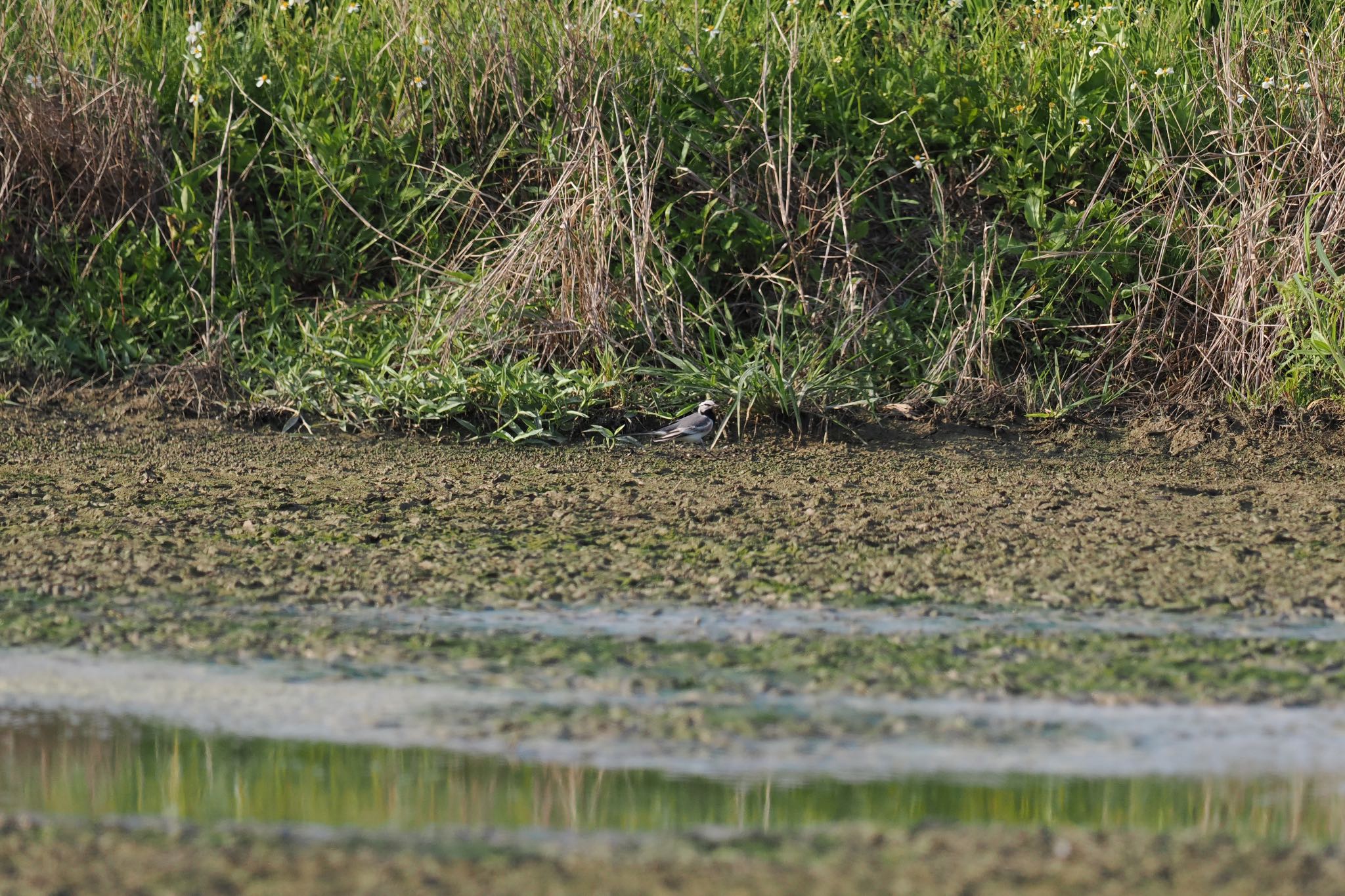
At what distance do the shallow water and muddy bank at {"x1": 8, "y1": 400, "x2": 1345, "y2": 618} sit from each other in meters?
0.80

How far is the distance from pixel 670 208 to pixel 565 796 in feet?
11.8

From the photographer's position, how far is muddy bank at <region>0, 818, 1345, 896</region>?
195cm

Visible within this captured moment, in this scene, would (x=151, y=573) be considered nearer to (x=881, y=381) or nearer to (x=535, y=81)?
(x=881, y=381)

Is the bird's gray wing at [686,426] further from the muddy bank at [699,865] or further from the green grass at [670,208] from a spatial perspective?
the muddy bank at [699,865]

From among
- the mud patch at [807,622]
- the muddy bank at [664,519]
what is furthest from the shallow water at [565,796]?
the muddy bank at [664,519]

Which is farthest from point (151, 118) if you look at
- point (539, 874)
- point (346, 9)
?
point (539, 874)

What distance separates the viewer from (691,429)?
497cm

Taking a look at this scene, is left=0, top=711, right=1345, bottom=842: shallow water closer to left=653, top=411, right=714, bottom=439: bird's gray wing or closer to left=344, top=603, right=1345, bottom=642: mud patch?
left=344, top=603, right=1345, bottom=642: mud patch

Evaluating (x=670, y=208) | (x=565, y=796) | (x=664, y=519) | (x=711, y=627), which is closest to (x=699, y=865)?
(x=565, y=796)

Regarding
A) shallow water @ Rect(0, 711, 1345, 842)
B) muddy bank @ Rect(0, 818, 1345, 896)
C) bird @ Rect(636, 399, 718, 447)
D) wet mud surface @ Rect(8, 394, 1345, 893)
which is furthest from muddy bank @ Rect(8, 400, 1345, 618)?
muddy bank @ Rect(0, 818, 1345, 896)

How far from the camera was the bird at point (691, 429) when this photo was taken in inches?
196

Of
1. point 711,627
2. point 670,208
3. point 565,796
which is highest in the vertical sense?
point 670,208

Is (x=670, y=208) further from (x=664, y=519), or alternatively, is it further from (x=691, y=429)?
(x=664, y=519)

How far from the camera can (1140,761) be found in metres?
2.37
